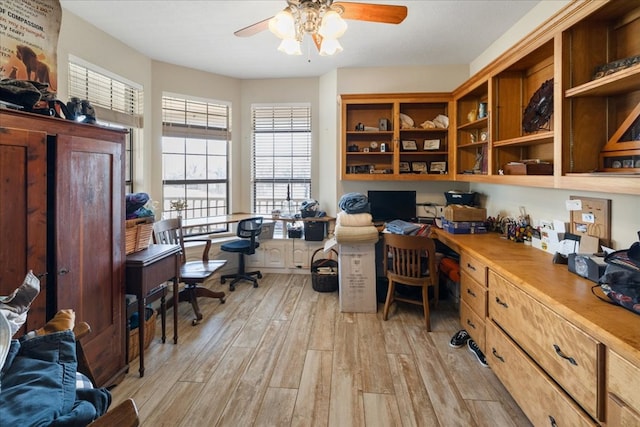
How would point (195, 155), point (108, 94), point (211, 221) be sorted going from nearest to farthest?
point (108, 94)
point (211, 221)
point (195, 155)

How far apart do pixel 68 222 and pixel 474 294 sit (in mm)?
2736

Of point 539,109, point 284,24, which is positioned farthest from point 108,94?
point 539,109

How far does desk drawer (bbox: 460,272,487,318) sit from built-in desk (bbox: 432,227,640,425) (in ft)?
0.20

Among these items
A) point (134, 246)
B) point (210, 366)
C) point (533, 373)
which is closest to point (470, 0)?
point (533, 373)

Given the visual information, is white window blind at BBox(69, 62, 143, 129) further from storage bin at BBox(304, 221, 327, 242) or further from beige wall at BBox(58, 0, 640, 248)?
storage bin at BBox(304, 221, 327, 242)

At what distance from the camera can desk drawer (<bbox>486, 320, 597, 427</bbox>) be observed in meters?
1.45

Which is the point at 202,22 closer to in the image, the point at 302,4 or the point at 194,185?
the point at 302,4

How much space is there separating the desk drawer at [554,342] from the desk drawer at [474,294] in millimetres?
213

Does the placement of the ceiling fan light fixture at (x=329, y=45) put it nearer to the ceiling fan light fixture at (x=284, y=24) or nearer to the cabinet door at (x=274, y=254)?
the ceiling fan light fixture at (x=284, y=24)

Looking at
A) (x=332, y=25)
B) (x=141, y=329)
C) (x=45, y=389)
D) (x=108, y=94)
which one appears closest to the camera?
(x=45, y=389)

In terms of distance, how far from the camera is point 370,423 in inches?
75.3

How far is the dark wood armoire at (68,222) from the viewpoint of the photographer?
61.9 inches

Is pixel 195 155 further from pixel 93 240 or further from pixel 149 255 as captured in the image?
pixel 93 240

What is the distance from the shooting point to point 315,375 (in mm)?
Result: 2379
